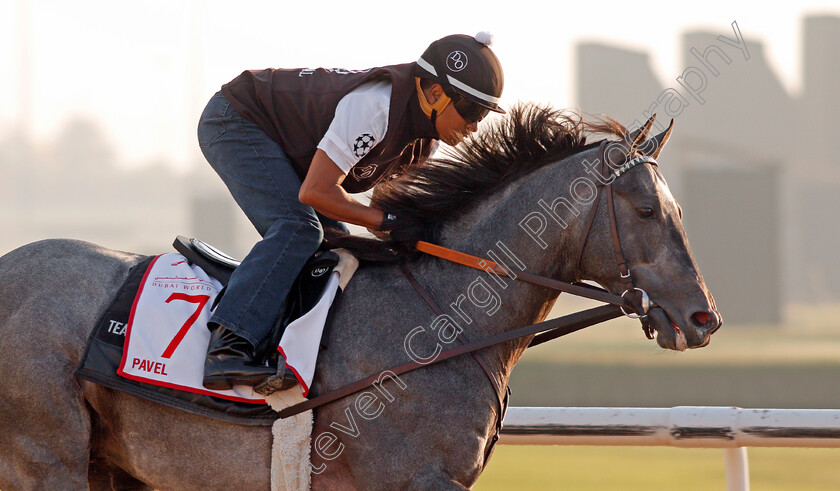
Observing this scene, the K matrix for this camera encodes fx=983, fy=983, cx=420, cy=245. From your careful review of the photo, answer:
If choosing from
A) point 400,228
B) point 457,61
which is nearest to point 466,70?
point 457,61

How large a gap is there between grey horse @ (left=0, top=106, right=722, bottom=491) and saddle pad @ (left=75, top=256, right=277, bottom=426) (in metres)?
0.05

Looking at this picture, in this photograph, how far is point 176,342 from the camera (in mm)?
3357

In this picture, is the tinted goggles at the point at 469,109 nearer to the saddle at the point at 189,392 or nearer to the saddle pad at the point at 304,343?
the saddle at the point at 189,392

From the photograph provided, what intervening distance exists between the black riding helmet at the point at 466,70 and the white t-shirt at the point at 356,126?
7.8 inches

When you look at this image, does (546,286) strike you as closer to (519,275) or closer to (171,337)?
(519,275)

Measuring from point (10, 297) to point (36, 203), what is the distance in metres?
30.0

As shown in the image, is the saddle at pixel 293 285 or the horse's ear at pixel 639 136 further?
the horse's ear at pixel 639 136

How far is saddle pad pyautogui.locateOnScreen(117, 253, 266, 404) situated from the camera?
3324 mm

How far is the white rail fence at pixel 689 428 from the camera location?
13.1 ft

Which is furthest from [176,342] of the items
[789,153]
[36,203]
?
[789,153]

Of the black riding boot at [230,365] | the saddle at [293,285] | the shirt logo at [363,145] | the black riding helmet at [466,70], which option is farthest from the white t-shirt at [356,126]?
the black riding boot at [230,365]

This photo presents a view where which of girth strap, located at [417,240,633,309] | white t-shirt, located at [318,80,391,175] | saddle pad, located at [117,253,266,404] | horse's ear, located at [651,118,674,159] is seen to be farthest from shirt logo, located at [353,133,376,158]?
horse's ear, located at [651,118,674,159]

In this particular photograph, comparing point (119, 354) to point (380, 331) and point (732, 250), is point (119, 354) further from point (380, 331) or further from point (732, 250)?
point (732, 250)

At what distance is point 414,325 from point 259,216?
0.69 m
